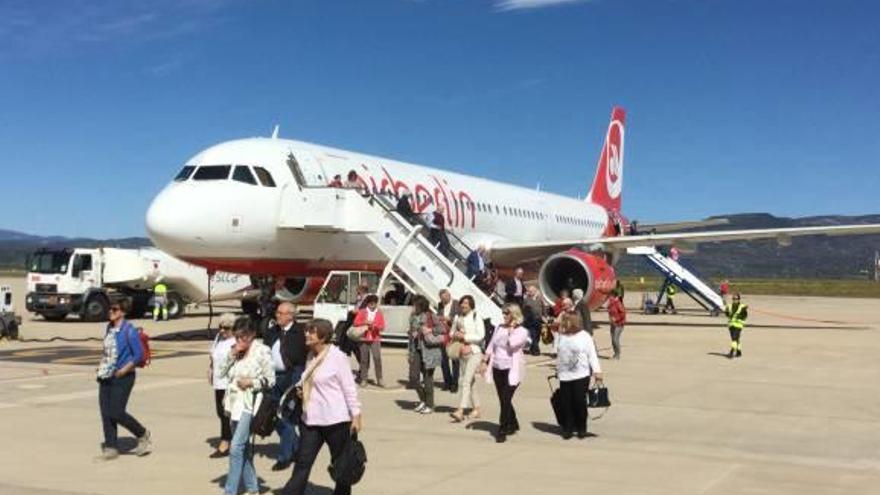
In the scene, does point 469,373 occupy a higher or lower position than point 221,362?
lower

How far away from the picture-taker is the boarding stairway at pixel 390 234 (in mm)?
17766

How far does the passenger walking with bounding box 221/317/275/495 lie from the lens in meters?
6.64

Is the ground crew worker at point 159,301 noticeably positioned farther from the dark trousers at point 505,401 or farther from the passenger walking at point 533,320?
the dark trousers at point 505,401

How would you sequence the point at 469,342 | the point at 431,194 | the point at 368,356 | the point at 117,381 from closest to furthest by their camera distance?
the point at 117,381, the point at 469,342, the point at 368,356, the point at 431,194

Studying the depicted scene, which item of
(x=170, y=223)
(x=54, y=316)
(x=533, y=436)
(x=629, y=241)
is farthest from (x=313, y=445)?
(x=54, y=316)

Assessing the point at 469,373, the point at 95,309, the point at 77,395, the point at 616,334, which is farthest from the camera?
the point at 95,309

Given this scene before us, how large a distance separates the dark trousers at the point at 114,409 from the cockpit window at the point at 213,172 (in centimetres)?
982

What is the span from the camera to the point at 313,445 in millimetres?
6230

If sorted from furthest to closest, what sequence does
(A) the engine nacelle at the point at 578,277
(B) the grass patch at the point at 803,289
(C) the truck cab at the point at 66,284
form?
(B) the grass patch at the point at 803,289, (C) the truck cab at the point at 66,284, (A) the engine nacelle at the point at 578,277

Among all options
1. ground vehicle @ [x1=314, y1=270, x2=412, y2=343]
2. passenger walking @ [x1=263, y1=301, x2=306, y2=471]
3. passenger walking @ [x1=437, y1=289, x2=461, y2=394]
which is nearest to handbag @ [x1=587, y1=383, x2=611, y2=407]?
passenger walking @ [x1=437, y1=289, x2=461, y2=394]

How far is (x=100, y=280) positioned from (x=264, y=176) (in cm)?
1333

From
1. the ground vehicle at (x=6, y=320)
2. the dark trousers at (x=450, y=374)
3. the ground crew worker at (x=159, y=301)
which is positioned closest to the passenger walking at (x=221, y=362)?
the dark trousers at (x=450, y=374)

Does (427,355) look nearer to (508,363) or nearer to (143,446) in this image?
(508,363)

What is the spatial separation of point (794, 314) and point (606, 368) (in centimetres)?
2440
